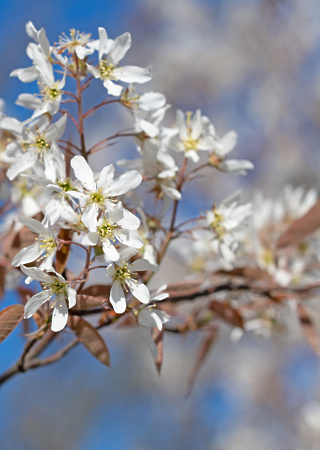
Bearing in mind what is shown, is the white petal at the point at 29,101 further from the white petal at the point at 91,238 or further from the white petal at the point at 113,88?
the white petal at the point at 91,238

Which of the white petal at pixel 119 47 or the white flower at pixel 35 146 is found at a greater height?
the white petal at pixel 119 47

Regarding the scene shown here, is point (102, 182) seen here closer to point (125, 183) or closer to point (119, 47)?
point (125, 183)

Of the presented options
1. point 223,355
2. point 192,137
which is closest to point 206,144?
point 192,137

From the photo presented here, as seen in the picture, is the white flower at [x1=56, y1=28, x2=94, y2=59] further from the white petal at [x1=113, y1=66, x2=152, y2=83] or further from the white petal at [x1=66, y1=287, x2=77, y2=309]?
the white petal at [x1=66, y1=287, x2=77, y2=309]

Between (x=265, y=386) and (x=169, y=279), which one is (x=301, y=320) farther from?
(x=265, y=386)

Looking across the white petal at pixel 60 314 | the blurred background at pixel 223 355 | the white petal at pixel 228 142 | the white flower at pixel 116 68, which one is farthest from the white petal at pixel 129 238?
the blurred background at pixel 223 355

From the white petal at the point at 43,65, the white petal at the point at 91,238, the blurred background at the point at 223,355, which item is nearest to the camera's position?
the white petal at the point at 91,238
